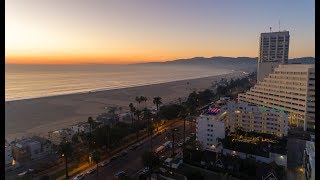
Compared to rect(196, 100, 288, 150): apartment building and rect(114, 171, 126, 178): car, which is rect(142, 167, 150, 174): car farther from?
rect(196, 100, 288, 150): apartment building

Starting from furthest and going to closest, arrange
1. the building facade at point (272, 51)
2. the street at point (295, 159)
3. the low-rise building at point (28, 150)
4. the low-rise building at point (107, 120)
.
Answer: the building facade at point (272, 51)
the low-rise building at point (107, 120)
the low-rise building at point (28, 150)
the street at point (295, 159)

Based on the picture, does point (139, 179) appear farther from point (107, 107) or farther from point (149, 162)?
point (107, 107)

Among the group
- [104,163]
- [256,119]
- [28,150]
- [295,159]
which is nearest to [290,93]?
[256,119]

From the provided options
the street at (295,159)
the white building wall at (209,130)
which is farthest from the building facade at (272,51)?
the white building wall at (209,130)

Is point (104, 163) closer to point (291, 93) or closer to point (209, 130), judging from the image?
point (209, 130)

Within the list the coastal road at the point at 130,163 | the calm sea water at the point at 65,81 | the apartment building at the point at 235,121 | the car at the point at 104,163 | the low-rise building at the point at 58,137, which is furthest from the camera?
the calm sea water at the point at 65,81

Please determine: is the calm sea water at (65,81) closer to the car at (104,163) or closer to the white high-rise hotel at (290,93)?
the car at (104,163)
